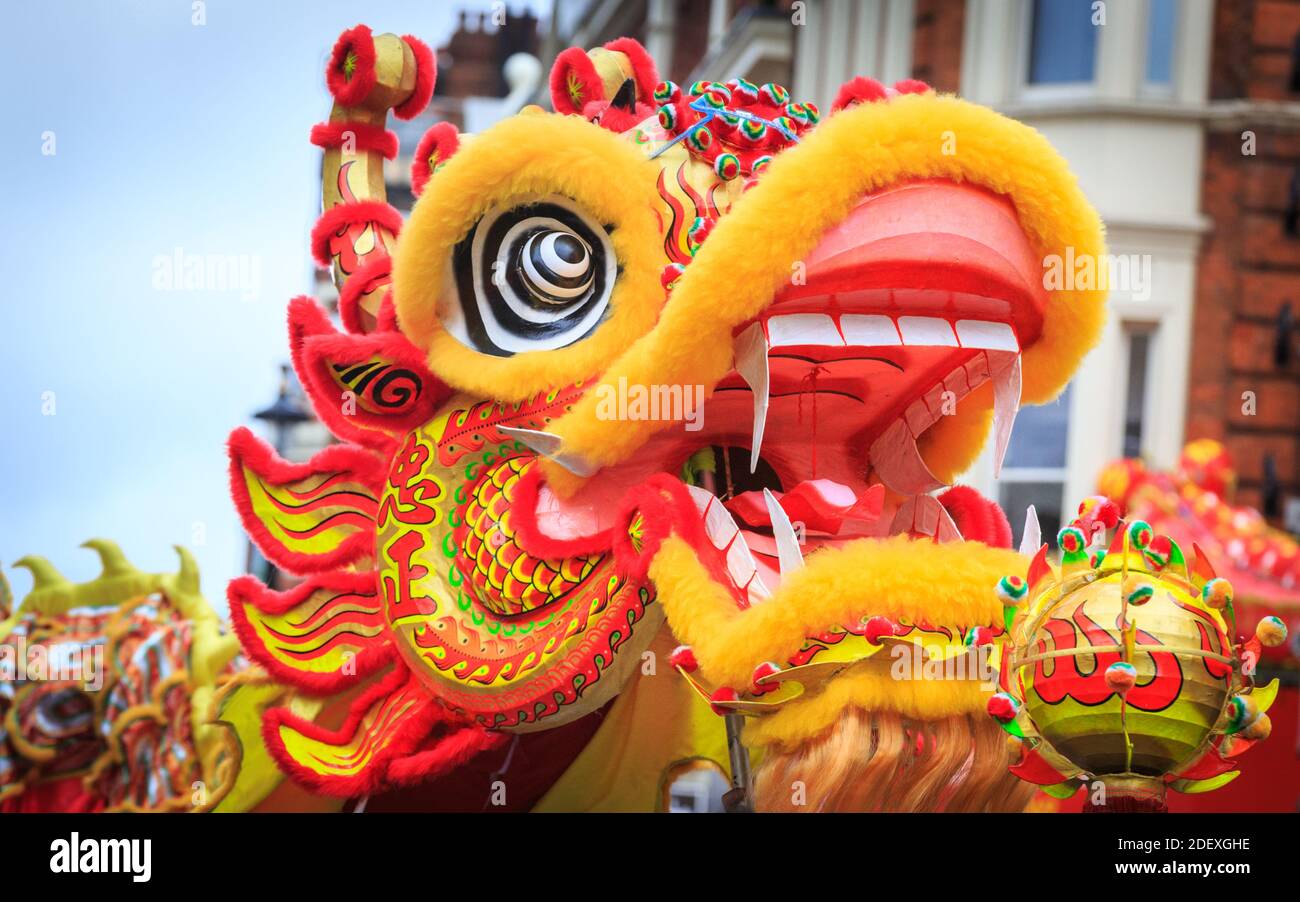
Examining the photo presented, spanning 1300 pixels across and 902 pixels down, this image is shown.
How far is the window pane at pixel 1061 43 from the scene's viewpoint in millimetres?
8258

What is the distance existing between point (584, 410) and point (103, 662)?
216 centimetres

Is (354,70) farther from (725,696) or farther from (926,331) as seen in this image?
(725,696)

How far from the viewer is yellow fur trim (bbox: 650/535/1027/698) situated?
102 inches

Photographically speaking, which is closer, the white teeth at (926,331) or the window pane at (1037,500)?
the white teeth at (926,331)

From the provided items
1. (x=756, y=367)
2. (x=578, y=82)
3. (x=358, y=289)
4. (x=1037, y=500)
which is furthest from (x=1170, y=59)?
(x=756, y=367)

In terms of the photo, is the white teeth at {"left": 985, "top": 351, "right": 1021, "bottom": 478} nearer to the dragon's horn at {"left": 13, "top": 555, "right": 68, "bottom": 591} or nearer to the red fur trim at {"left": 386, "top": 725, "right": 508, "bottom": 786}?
the red fur trim at {"left": 386, "top": 725, "right": 508, "bottom": 786}

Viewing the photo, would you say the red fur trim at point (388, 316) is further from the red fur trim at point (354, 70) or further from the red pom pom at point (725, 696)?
the red pom pom at point (725, 696)

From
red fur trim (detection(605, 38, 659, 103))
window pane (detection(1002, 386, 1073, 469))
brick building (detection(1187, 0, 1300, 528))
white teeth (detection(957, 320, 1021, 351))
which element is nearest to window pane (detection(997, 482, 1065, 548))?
window pane (detection(1002, 386, 1073, 469))

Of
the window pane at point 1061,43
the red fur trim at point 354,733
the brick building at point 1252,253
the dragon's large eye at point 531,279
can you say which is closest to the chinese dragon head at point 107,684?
the red fur trim at point 354,733

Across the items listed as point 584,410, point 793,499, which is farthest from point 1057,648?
point 584,410

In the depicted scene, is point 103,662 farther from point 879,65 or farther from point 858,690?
point 879,65

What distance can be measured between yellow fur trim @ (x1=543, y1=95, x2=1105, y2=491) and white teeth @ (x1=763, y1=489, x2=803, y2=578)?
0.71ft

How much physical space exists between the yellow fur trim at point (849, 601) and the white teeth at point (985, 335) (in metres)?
0.31

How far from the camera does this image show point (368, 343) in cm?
322
